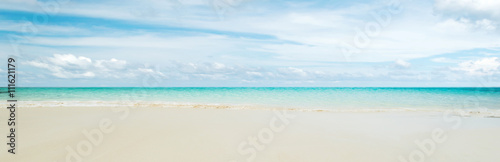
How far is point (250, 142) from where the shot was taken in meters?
6.91

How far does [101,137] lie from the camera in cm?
718

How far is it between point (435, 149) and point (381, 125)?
315cm

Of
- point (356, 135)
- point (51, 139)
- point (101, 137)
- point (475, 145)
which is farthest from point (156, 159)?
point (475, 145)

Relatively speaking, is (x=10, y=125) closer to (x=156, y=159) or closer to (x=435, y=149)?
(x=156, y=159)

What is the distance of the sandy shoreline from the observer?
5.74 m

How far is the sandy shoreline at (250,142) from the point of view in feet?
18.8

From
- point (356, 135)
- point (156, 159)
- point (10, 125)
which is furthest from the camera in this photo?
point (10, 125)
